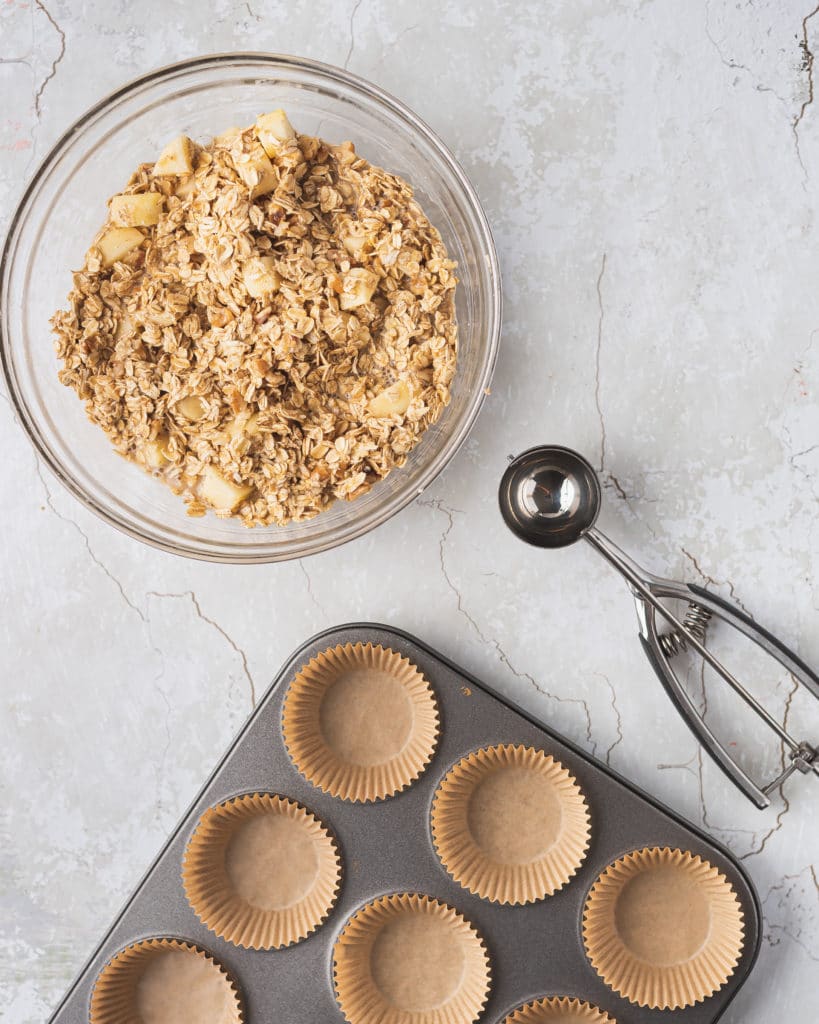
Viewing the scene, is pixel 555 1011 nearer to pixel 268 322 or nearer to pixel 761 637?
pixel 761 637

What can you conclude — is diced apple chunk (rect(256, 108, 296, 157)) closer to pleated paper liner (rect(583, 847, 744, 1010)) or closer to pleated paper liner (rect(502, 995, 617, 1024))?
pleated paper liner (rect(583, 847, 744, 1010))

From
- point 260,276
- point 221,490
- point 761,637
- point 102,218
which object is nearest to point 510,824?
point 761,637

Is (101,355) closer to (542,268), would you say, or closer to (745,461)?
(542,268)

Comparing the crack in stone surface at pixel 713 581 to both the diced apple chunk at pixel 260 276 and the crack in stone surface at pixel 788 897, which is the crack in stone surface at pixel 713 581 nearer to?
the crack in stone surface at pixel 788 897

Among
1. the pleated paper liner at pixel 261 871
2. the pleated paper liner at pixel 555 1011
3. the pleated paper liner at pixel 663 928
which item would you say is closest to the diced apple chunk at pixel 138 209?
the pleated paper liner at pixel 261 871

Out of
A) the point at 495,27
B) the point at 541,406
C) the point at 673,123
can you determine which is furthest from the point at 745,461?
the point at 495,27
